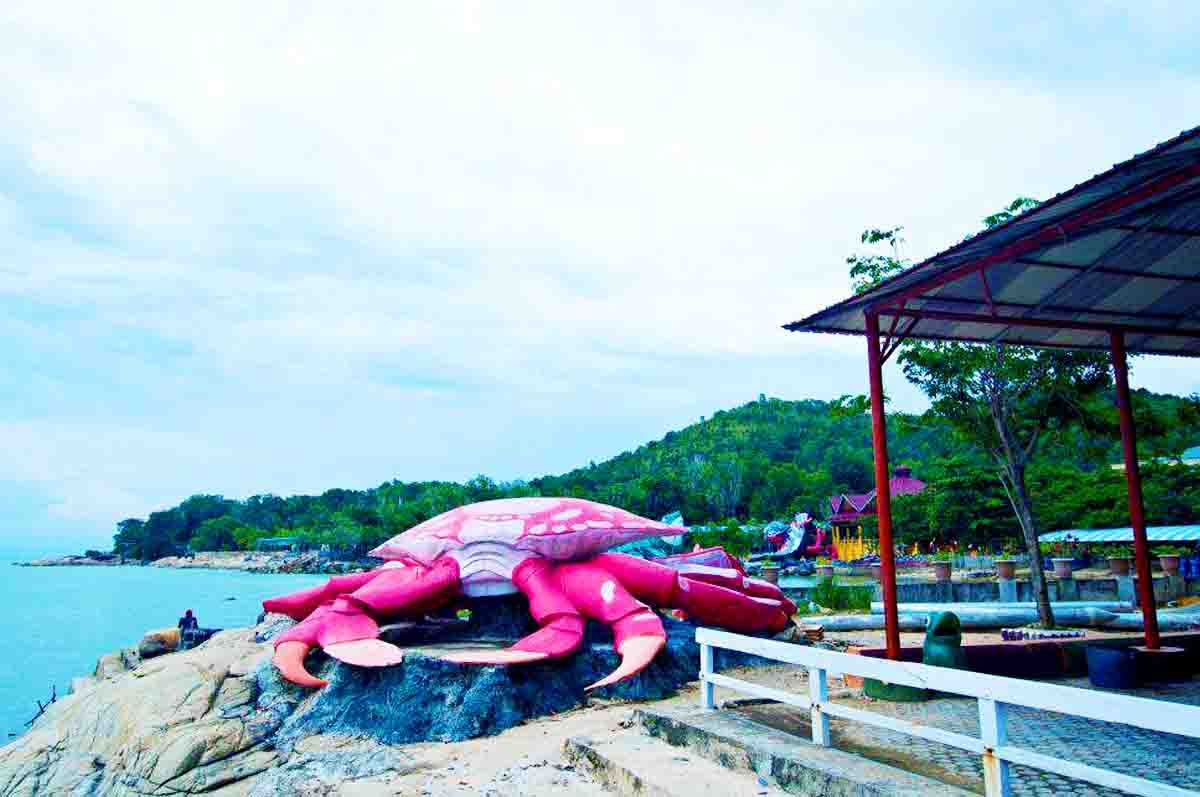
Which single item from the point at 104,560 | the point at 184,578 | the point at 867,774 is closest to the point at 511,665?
the point at 867,774

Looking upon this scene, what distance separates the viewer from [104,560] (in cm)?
16175

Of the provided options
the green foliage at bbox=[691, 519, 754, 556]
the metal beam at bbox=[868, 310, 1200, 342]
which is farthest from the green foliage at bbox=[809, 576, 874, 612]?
the green foliage at bbox=[691, 519, 754, 556]

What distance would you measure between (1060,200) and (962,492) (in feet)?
99.2

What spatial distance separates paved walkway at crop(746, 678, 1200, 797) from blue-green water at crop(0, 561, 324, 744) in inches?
900

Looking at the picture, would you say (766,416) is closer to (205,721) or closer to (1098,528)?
(1098,528)

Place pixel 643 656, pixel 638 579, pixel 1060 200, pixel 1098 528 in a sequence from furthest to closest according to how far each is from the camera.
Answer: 1. pixel 1098 528
2. pixel 638 579
3. pixel 643 656
4. pixel 1060 200

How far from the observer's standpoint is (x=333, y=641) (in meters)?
8.97

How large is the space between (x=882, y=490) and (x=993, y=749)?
3.81 meters

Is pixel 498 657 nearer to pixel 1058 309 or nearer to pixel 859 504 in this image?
pixel 1058 309

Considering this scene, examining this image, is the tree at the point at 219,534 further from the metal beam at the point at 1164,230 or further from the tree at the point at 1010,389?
the metal beam at the point at 1164,230

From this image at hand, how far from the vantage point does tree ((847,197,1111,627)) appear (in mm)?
14094

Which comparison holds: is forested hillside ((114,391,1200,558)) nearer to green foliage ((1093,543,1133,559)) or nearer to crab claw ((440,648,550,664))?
green foliage ((1093,543,1133,559))

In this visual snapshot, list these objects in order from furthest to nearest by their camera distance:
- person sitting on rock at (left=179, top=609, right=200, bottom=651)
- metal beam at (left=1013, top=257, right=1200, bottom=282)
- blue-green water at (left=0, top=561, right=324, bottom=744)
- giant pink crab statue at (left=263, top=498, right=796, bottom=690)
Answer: blue-green water at (left=0, top=561, right=324, bottom=744), person sitting on rock at (left=179, top=609, right=200, bottom=651), giant pink crab statue at (left=263, top=498, right=796, bottom=690), metal beam at (left=1013, top=257, right=1200, bottom=282)

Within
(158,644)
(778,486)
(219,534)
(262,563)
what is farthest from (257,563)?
(158,644)
